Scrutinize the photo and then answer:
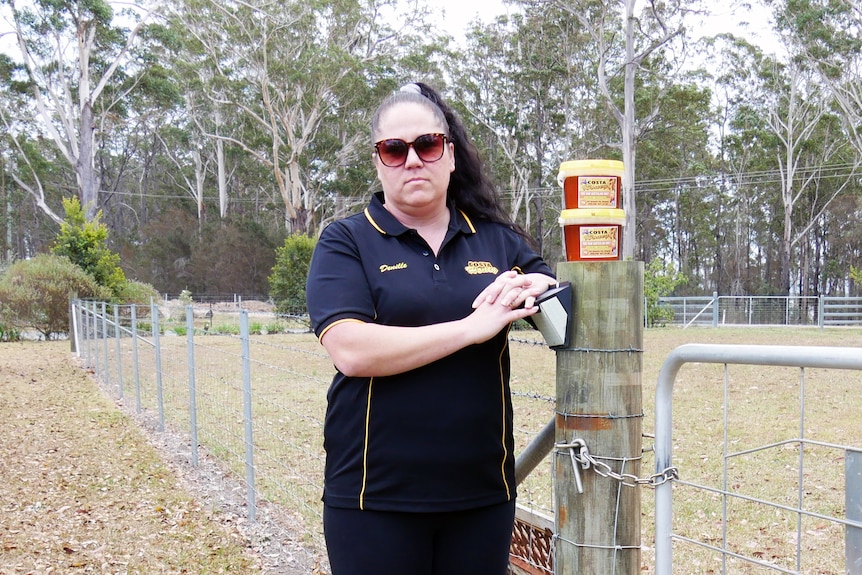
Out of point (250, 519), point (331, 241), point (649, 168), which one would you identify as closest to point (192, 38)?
point (649, 168)

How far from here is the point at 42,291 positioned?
57.4ft

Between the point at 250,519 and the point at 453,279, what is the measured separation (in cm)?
311

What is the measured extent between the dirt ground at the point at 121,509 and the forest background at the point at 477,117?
18852 millimetres

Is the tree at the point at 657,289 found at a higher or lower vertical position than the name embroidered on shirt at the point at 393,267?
lower

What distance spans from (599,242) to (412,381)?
0.48 metres

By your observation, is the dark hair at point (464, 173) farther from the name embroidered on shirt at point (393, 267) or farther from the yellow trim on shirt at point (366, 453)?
the yellow trim on shirt at point (366, 453)

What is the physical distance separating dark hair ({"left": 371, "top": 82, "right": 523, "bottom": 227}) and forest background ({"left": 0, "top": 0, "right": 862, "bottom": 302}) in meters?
21.6

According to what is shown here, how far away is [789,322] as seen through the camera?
25.5m

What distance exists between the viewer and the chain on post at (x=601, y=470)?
142 centimetres

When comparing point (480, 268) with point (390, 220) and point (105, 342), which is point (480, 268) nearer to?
point (390, 220)

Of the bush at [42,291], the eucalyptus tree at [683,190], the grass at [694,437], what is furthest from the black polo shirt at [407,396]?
the eucalyptus tree at [683,190]

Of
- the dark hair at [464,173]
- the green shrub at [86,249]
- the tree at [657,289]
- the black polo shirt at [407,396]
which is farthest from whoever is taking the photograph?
the tree at [657,289]

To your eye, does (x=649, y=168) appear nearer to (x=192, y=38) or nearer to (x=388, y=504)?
(x=192, y=38)

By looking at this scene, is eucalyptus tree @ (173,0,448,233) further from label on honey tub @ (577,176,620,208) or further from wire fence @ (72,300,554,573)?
label on honey tub @ (577,176,620,208)
